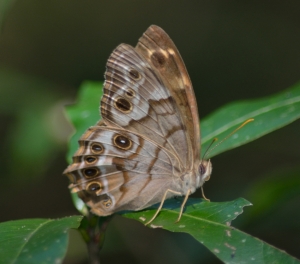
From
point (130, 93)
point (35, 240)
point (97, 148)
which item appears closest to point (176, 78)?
point (130, 93)

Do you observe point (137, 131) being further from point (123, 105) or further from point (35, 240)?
point (35, 240)

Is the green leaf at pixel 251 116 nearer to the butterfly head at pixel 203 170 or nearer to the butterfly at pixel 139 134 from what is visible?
the butterfly head at pixel 203 170

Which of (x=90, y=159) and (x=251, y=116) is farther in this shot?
(x=251, y=116)

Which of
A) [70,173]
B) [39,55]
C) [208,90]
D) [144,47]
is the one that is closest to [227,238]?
[70,173]

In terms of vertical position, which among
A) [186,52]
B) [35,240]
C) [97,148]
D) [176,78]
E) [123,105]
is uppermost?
[176,78]

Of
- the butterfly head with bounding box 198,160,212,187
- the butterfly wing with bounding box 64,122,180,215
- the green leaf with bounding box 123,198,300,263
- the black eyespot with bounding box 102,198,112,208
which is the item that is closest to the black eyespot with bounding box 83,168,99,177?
the butterfly wing with bounding box 64,122,180,215
